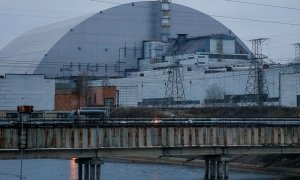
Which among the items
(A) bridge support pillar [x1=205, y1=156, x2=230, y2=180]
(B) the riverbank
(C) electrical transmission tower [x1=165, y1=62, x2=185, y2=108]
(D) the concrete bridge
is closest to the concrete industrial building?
(C) electrical transmission tower [x1=165, y1=62, x2=185, y2=108]

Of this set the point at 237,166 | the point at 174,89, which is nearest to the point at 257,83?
the point at 174,89

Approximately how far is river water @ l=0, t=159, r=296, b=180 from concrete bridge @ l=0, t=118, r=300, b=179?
161 inches

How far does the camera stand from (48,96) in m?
90.3

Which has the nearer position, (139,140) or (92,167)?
(139,140)

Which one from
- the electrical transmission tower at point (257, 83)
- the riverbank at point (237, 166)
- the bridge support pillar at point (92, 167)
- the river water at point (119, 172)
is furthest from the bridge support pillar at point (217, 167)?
the electrical transmission tower at point (257, 83)

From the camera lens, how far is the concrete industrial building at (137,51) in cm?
12569

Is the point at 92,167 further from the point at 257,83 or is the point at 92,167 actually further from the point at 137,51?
the point at 137,51

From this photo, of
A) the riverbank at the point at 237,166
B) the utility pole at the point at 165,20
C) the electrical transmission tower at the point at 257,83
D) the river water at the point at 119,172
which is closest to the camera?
the river water at the point at 119,172

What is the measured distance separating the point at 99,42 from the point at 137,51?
9532mm

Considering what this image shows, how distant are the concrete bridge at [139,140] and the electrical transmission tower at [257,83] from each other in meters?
50.4

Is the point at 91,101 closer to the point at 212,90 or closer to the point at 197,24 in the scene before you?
the point at 212,90

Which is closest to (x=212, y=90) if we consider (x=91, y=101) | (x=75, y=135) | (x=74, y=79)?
(x=91, y=101)

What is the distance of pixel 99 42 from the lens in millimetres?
145250

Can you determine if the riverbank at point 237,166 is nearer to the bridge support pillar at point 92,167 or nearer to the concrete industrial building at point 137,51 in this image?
the bridge support pillar at point 92,167
